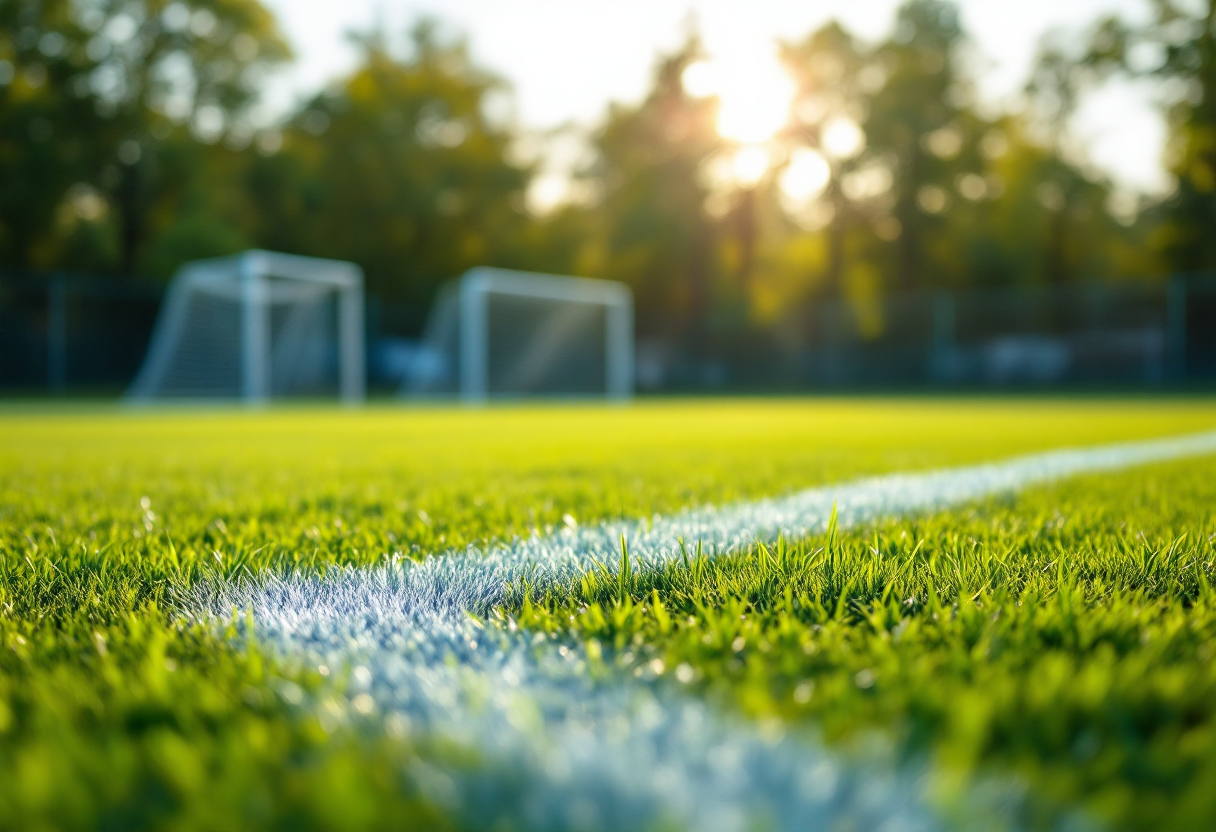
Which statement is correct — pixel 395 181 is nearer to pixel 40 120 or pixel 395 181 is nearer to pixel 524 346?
pixel 40 120

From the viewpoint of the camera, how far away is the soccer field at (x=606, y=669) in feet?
2.15

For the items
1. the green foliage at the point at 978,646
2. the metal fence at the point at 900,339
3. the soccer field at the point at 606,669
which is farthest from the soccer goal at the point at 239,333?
the green foliage at the point at 978,646

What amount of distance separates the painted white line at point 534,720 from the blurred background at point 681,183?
22374 mm

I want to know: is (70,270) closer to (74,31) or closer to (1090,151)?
(74,31)

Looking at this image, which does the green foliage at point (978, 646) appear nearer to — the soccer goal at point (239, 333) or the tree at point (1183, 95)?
the soccer goal at point (239, 333)

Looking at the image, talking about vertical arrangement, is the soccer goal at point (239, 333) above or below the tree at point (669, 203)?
below

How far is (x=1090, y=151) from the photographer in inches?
1158

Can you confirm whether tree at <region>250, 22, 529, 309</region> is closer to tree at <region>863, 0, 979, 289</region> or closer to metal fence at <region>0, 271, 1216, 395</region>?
metal fence at <region>0, 271, 1216, 395</region>

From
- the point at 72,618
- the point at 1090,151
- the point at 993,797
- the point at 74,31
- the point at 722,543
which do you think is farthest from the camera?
the point at 1090,151

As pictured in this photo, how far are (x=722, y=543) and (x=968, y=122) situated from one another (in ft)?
104

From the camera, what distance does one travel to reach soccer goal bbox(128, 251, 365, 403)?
1642 cm

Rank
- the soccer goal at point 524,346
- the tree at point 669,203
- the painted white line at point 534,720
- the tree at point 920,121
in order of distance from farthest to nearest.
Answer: the tree at point 669,203, the tree at point 920,121, the soccer goal at point 524,346, the painted white line at point 534,720

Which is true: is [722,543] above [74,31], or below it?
→ below

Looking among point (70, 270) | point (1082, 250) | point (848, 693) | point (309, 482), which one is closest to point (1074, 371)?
point (1082, 250)
